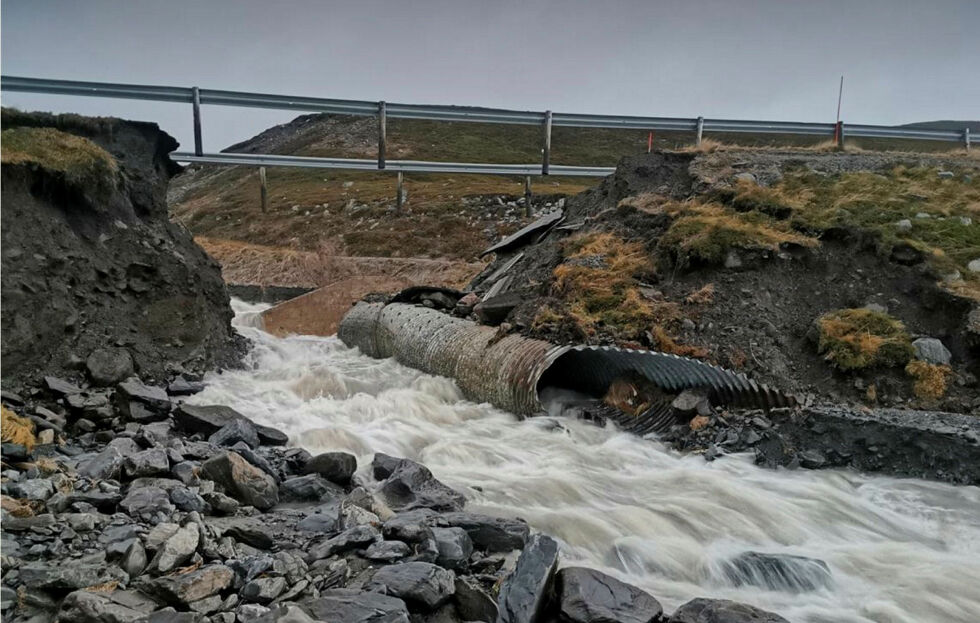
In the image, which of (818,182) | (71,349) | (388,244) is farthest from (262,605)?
(388,244)

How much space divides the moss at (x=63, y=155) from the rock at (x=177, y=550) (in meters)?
8.39

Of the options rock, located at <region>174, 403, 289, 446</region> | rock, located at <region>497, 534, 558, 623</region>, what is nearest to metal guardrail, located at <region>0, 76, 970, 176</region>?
rock, located at <region>174, 403, 289, 446</region>

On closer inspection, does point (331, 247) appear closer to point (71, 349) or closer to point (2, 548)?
point (71, 349)

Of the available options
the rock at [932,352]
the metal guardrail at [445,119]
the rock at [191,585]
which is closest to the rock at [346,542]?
the rock at [191,585]

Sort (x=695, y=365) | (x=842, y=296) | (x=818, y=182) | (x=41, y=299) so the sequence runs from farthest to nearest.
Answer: (x=818, y=182) < (x=842, y=296) < (x=695, y=365) < (x=41, y=299)

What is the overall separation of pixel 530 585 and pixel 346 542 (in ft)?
4.92

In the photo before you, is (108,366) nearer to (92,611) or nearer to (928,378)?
(92,611)

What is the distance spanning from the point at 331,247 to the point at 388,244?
256 centimetres

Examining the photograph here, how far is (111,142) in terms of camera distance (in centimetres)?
1273

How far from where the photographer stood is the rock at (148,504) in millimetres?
5168

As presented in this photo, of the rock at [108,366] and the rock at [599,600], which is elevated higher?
the rock at [108,366]

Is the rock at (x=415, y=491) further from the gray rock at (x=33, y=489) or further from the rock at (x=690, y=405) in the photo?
the rock at (x=690, y=405)

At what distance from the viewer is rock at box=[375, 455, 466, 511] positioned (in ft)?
21.7

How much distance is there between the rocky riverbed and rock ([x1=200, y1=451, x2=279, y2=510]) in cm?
1
